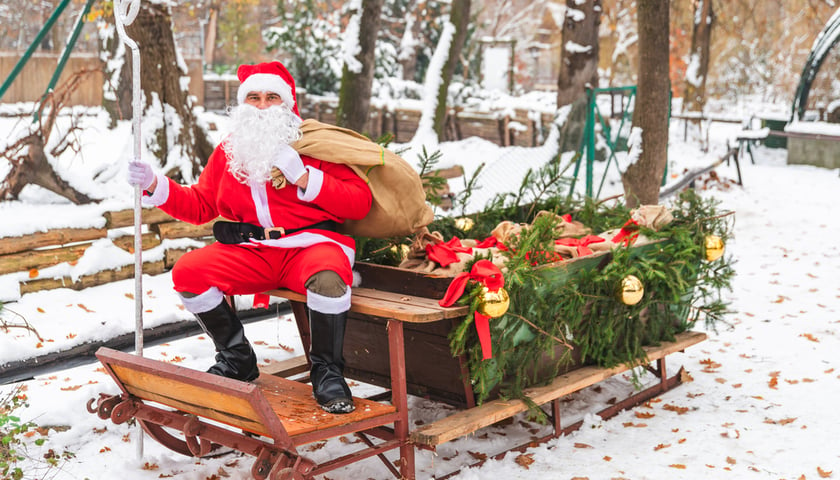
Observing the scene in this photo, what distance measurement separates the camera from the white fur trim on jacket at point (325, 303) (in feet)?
12.1

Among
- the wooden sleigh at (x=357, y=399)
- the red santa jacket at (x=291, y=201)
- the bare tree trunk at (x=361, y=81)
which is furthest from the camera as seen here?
the bare tree trunk at (x=361, y=81)

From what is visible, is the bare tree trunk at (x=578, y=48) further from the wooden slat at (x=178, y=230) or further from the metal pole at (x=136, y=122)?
the metal pole at (x=136, y=122)

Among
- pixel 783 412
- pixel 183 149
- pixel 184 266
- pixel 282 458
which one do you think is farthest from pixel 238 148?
pixel 183 149

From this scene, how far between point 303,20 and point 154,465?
52.3ft

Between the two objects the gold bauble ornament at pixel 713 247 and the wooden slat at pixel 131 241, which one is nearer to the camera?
the gold bauble ornament at pixel 713 247

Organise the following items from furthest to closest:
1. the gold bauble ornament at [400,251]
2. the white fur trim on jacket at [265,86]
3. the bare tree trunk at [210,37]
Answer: the bare tree trunk at [210,37]
the gold bauble ornament at [400,251]
the white fur trim on jacket at [265,86]

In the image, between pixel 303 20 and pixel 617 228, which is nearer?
pixel 617 228

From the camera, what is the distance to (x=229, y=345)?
397 cm

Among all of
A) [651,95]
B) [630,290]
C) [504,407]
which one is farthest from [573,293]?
[651,95]

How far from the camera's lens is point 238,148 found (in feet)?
12.6

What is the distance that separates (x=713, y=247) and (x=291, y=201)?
8.46 feet

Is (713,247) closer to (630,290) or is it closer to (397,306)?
(630,290)

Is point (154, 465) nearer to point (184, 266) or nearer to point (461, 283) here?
point (184, 266)

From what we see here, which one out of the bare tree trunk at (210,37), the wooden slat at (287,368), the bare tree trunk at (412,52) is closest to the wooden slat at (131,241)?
the wooden slat at (287,368)
